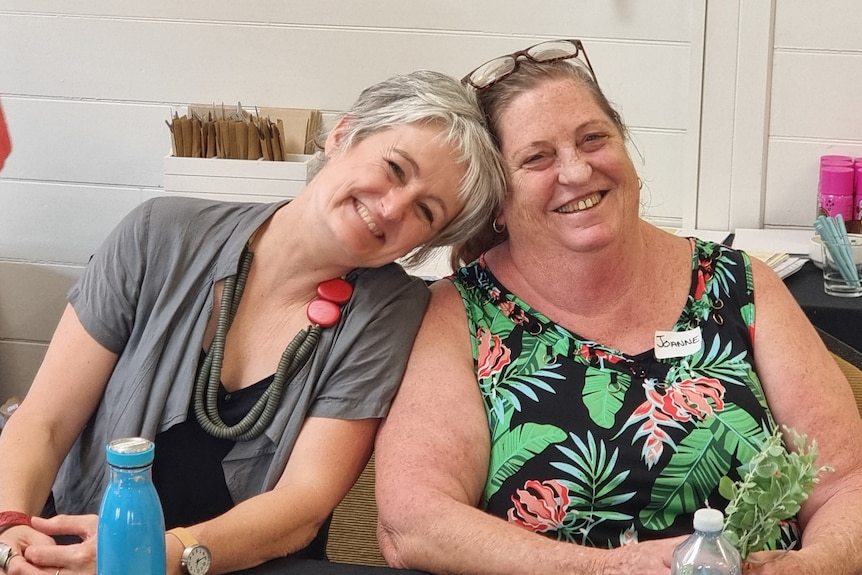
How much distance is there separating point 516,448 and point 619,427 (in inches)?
6.2

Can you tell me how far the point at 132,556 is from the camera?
1048 mm

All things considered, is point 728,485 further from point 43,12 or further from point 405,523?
point 43,12

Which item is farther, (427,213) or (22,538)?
(427,213)

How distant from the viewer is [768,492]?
111 centimetres

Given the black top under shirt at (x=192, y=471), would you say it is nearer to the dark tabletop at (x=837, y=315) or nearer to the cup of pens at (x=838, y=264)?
the dark tabletop at (x=837, y=315)

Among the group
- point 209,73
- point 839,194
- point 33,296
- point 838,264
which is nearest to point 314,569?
point 838,264

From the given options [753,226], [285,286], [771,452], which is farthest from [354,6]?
[771,452]

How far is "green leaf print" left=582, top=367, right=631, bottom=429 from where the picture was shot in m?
1.57

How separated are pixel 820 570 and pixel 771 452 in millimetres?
351

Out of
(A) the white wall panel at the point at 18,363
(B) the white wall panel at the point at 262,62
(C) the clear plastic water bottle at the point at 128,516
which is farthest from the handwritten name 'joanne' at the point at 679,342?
(A) the white wall panel at the point at 18,363

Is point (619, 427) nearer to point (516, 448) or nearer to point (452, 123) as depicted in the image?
point (516, 448)

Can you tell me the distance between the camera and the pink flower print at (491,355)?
1623mm

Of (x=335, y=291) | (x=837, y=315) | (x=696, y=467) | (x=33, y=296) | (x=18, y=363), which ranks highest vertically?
(x=335, y=291)

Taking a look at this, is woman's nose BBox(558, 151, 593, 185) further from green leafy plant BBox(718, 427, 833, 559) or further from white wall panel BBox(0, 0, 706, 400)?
white wall panel BBox(0, 0, 706, 400)
